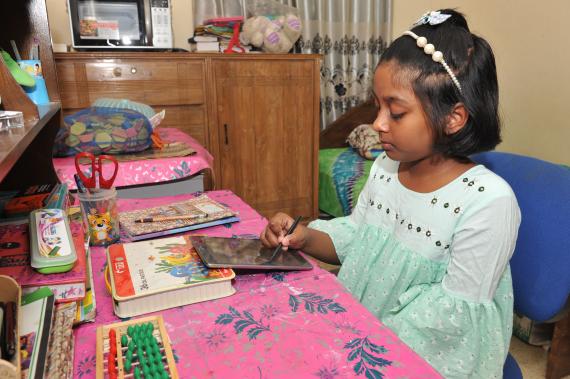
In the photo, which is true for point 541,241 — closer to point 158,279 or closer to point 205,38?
point 158,279

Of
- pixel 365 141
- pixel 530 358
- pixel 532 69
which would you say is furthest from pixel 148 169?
pixel 532 69

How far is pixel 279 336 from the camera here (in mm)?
630

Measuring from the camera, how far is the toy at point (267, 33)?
2.70 metres

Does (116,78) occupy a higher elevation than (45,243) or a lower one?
higher

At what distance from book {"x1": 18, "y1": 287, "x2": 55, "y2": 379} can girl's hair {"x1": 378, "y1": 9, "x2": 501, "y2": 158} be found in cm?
71

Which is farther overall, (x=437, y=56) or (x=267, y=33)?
(x=267, y=33)

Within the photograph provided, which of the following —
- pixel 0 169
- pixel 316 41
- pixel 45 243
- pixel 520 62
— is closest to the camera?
pixel 0 169

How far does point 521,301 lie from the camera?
3.00 feet

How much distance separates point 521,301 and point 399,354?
468 millimetres

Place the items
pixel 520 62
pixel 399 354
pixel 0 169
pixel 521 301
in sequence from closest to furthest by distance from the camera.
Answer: pixel 0 169 < pixel 399 354 < pixel 521 301 < pixel 520 62

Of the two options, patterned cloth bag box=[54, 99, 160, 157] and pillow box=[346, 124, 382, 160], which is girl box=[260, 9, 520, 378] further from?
pillow box=[346, 124, 382, 160]

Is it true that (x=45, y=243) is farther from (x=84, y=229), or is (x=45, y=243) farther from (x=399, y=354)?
(x=399, y=354)

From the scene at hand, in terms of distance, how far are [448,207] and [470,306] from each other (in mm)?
193

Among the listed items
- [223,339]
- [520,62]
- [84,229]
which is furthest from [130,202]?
[520,62]
